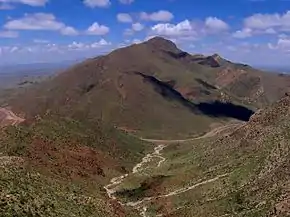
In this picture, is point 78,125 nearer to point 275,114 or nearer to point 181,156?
point 181,156

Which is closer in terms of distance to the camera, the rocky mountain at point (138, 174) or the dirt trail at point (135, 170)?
the rocky mountain at point (138, 174)

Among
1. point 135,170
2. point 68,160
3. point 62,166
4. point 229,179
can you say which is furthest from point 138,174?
point 229,179

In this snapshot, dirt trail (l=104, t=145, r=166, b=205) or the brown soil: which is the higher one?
the brown soil

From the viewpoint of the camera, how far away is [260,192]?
90.9 m

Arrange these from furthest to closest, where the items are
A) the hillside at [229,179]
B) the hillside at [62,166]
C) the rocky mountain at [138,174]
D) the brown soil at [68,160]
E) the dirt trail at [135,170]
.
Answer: the dirt trail at [135,170] < the brown soil at [68,160] < the hillside at [229,179] < the rocky mountain at [138,174] < the hillside at [62,166]

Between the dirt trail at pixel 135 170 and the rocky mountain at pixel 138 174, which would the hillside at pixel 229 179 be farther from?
the dirt trail at pixel 135 170

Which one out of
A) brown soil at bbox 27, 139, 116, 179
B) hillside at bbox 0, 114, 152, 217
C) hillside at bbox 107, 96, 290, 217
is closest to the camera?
hillside at bbox 0, 114, 152, 217

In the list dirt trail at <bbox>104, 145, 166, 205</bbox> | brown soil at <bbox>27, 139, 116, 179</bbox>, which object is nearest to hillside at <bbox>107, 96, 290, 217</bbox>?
dirt trail at <bbox>104, 145, 166, 205</bbox>

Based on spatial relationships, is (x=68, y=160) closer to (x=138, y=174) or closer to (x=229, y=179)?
(x=138, y=174)

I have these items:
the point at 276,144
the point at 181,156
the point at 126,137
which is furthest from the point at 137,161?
the point at 276,144

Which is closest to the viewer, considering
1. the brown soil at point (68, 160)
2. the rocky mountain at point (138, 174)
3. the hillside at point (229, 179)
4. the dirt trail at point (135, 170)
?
the rocky mountain at point (138, 174)

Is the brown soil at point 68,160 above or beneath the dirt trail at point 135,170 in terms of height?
above

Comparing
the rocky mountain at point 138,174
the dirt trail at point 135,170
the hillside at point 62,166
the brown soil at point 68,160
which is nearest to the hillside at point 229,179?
the rocky mountain at point 138,174

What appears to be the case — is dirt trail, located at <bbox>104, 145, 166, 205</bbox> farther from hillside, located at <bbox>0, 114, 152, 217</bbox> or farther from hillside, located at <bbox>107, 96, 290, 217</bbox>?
hillside, located at <bbox>0, 114, 152, 217</bbox>
